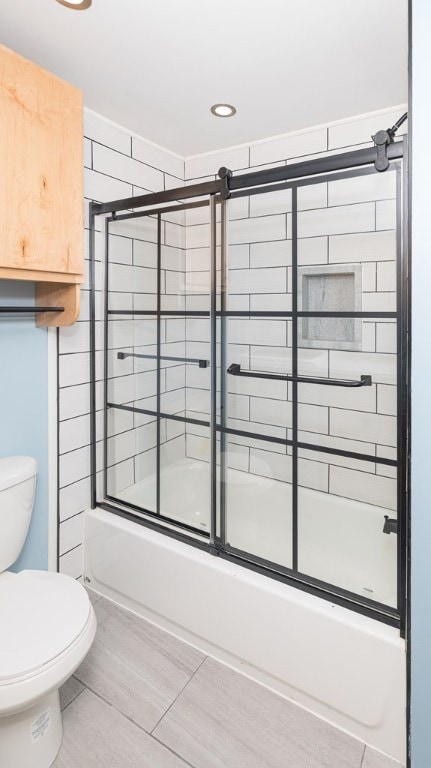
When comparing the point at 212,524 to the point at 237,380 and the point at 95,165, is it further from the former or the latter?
the point at 95,165

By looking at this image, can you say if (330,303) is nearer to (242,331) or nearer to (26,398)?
(242,331)

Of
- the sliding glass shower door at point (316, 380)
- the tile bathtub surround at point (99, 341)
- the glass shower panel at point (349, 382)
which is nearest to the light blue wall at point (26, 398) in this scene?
the tile bathtub surround at point (99, 341)

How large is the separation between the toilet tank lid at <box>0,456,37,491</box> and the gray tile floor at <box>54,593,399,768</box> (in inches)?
31.8

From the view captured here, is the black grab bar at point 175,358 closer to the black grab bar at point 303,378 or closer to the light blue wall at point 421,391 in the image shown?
the black grab bar at point 303,378

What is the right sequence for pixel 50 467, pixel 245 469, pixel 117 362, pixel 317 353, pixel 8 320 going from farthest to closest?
pixel 117 362, pixel 50 467, pixel 245 469, pixel 8 320, pixel 317 353

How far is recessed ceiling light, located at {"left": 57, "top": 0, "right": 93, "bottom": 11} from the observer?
1.35 metres

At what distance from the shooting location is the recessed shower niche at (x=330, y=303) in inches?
62.3

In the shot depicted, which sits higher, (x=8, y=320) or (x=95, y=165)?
(x=95, y=165)

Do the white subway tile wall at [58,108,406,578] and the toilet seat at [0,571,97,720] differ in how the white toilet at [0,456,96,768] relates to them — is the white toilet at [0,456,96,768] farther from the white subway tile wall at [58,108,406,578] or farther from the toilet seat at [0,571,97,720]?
the white subway tile wall at [58,108,406,578]

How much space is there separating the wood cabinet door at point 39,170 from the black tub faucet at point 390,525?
1.51m

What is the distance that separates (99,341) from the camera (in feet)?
7.32

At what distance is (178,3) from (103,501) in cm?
209

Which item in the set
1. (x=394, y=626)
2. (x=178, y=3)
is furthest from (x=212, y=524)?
(x=178, y=3)

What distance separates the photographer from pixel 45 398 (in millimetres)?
1985
